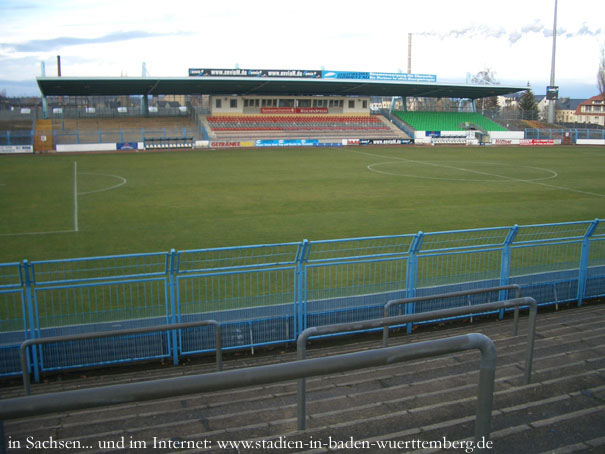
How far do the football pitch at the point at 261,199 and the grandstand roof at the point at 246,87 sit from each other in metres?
17.7

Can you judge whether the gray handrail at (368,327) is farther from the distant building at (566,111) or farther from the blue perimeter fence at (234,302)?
the distant building at (566,111)

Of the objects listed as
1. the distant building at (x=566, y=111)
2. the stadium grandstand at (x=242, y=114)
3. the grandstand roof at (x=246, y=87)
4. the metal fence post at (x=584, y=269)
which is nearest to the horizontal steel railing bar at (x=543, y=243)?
the metal fence post at (x=584, y=269)

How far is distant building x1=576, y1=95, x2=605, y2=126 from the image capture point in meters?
126

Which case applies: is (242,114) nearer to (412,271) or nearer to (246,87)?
(246,87)

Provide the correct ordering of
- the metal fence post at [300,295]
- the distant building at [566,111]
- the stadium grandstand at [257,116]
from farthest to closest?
the distant building at [566,111] → the stadium grandstand at [257,116] → the metal fence post at [300,295]

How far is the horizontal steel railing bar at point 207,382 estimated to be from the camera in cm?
Answer: 246

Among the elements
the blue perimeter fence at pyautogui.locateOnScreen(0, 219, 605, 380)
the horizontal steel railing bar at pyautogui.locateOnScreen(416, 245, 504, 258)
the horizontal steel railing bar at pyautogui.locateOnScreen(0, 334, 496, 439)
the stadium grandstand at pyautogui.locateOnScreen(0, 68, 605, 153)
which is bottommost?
the blue perimeter fence at pyautogui.locateOnScreen(0, 219, 605, 380)

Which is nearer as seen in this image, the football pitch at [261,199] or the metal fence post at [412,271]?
the metal fence post at [412,271]

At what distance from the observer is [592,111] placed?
12912 cm

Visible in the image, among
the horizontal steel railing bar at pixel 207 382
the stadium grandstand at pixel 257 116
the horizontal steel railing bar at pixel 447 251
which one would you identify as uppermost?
the stadium grandstand at pixel 257 116

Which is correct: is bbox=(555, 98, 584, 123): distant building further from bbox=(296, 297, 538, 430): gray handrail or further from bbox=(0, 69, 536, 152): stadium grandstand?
bbox=(296, 297, 538, 430): gray handrail

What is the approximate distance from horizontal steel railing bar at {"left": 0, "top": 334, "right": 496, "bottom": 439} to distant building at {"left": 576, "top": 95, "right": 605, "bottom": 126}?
142 meters

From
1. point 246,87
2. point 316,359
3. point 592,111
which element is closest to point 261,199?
point 316,359

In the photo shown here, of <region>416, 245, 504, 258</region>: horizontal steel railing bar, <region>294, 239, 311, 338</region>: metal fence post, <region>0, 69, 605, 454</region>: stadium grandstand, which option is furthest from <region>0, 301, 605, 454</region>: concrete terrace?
<region>294, 239, 311, 338</region>: metal fence post
